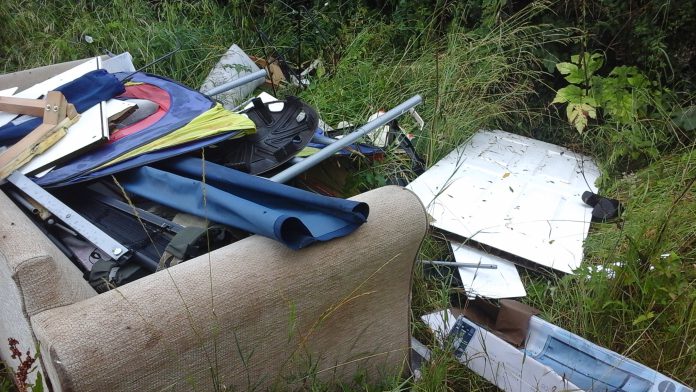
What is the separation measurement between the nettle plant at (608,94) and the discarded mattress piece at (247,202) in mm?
2087

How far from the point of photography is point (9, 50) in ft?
13.6

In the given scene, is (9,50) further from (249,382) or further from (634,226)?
(634,226)

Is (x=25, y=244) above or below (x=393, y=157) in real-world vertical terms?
above

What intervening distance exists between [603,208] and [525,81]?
110 centimetres

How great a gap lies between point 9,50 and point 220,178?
316 centimetres

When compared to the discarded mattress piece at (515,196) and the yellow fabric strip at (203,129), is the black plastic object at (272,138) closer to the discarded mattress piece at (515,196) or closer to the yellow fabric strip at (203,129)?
the yellow fabric strip at (203,129)

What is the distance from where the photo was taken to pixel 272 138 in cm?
237

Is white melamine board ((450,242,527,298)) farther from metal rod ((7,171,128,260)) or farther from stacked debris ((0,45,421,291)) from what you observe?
metal rod ((7,171,128,260))

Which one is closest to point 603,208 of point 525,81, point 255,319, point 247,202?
point 525,81

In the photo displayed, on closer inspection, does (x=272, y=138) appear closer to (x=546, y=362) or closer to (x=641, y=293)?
(x=546, y=362)

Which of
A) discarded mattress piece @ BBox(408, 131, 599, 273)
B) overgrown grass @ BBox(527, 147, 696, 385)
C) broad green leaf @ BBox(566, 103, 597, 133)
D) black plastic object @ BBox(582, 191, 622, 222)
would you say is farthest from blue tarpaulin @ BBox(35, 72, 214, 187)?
broad green leaf @ BBox(566, 103, 597, 133)

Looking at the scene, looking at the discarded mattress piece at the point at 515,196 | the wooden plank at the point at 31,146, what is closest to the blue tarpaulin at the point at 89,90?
the wooden plank at the point at 31,146

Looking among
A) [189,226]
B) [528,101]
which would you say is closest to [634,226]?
[528,101]

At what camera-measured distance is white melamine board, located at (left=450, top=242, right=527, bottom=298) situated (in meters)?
2.22
